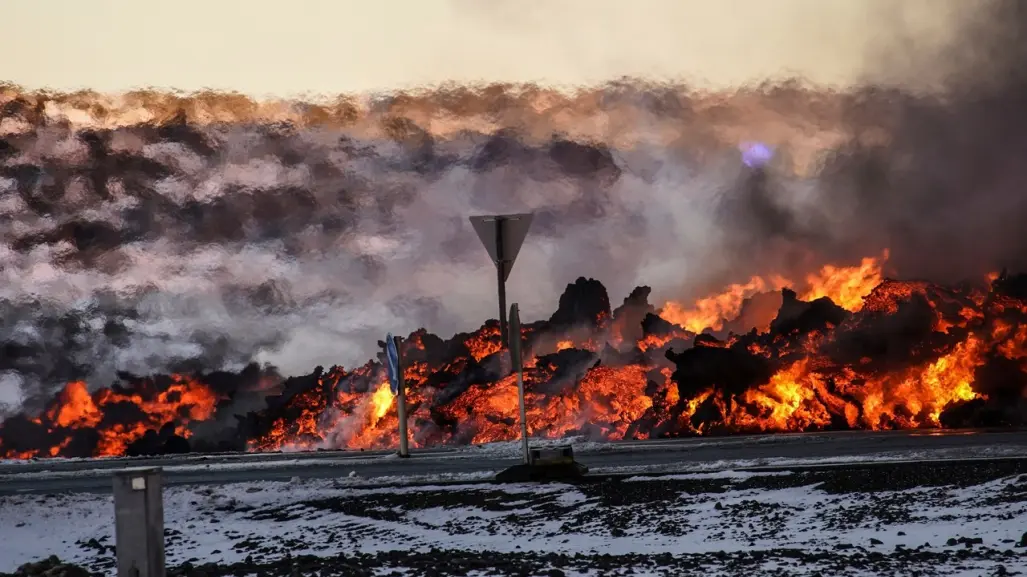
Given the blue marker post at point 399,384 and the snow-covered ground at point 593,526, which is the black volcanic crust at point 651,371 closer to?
the blue marker post at point 399,384

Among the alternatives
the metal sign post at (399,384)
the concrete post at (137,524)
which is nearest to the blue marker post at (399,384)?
the metal sign post at (399,384)

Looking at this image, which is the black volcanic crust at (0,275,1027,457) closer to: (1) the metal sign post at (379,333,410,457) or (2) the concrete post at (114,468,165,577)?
(1) the metal sign post at (379,333,410,457)

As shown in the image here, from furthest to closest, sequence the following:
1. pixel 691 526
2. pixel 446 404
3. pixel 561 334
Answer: pixel 561 334, pixel 446 404, pixel 691 526

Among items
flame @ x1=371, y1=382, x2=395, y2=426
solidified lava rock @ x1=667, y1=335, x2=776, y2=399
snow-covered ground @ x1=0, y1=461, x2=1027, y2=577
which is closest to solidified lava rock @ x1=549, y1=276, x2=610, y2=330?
flame @ x1=371, y1=382, x2=395, y2=426

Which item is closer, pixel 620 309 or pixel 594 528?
pixel 594 528

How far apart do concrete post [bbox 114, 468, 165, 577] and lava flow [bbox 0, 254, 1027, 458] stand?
134 feet

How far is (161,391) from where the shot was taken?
70375 millimetres

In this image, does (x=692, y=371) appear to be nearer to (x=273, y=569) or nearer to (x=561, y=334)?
(x=561, y=334)

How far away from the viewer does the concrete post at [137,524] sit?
8664 millimetres

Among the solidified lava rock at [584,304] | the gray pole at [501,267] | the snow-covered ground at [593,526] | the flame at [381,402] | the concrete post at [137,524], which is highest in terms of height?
the solidified lava rock at [584,304]

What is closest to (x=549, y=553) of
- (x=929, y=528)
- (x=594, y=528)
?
(x=594, y=528)

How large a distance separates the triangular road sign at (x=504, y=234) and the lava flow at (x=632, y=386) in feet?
98.0

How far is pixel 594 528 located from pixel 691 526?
1198 millimetres

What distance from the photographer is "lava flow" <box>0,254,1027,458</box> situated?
1860 inches
